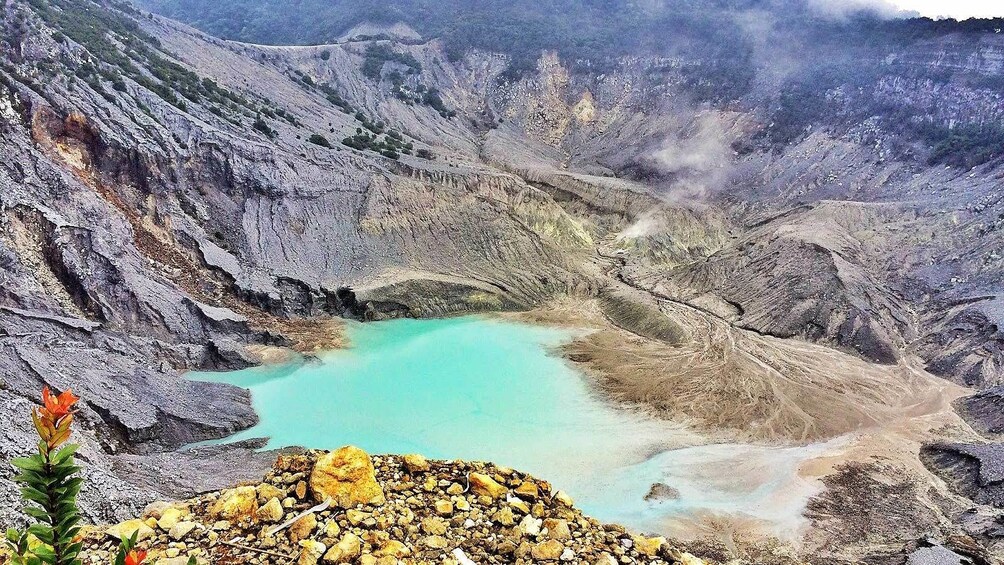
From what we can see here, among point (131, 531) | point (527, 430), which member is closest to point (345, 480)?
point (131, 531)

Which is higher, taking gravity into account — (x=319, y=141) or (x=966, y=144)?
(x=966, y=144)

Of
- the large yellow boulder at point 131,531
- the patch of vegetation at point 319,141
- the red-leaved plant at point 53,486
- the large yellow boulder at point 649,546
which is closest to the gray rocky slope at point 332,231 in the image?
the patch of vegetation at point 319,141

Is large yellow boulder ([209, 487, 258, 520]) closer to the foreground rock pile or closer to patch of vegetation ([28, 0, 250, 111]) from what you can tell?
the foreground rock pile

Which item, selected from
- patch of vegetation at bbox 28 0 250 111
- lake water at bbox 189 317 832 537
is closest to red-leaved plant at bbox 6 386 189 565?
lake water at bbox 189 317 832 537

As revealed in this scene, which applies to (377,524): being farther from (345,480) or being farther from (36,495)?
(36,495)

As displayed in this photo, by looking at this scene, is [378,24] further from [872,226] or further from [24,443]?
[24,443]

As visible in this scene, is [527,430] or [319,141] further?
[319,141]

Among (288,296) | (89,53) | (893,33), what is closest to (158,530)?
(288,296)

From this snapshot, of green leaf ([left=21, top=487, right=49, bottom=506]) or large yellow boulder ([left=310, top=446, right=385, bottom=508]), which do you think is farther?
large yellow boulder ([left=310, top=446, right=385, bottom=508])
